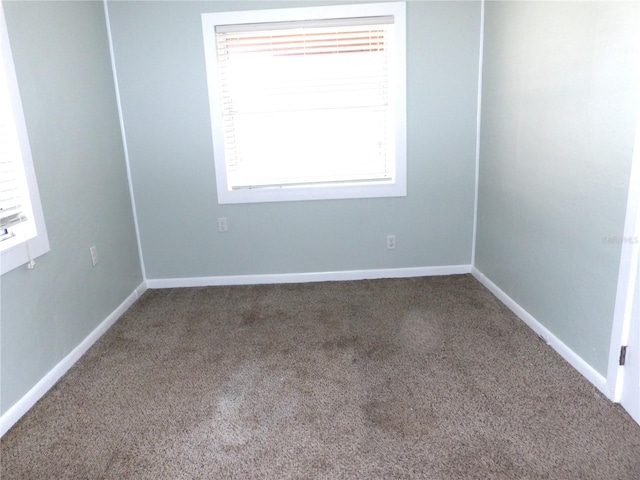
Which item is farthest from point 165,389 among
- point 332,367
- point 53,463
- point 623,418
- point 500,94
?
point 500,94

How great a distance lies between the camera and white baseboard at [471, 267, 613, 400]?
197 cm

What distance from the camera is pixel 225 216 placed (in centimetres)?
345

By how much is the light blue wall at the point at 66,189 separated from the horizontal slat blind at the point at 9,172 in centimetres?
13

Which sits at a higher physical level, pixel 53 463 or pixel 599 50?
pixel 599 50

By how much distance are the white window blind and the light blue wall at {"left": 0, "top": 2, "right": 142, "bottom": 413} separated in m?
0.12

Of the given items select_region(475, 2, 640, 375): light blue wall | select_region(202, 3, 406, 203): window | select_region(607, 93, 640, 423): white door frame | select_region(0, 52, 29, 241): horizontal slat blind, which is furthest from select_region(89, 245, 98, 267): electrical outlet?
select_region(607, 93, 640, 423): white door frame

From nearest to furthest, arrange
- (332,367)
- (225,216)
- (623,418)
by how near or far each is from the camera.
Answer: (623,418), (332,367), (225,216)

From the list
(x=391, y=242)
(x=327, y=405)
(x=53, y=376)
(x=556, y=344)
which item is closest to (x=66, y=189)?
(x=53, y=376)

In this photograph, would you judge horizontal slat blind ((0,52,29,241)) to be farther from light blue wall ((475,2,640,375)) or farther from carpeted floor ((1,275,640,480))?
light blue wall ((475,2,640,375))

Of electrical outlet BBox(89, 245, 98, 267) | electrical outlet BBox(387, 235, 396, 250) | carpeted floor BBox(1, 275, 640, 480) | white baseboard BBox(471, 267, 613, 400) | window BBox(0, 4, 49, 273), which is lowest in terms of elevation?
carpeted floor BBox(1, 275, 640, 480)

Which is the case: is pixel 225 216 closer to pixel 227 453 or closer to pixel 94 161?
pixel 94 161

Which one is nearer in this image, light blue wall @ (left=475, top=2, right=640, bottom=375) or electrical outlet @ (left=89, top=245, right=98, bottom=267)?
light blue wall @ (left=475, top=2, right=640, bottom=375)

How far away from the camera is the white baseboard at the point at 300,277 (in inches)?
141

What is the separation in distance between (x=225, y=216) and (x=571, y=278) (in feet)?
A: 8.03
